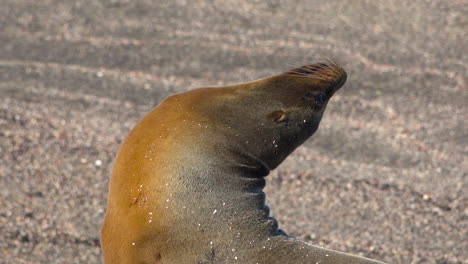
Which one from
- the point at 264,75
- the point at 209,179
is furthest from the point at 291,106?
the point at 264,75

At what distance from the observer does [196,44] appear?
5.30 m

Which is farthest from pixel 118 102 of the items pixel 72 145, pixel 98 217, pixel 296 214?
pixel 296 214

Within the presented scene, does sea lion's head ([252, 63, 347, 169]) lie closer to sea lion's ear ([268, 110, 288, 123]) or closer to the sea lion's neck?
sea lion's ear ([268, 110, 288, 123])

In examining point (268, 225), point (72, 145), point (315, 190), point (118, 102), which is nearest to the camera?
point (268, 225)

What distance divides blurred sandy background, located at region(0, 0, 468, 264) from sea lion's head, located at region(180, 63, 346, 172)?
128 centimetres

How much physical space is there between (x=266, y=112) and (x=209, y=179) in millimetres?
301

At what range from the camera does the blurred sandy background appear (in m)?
3.74

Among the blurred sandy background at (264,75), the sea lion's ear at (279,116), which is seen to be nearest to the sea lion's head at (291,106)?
the sea lion's ear at (279,116)

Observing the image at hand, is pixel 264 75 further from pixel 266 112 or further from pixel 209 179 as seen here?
pixel 209 179

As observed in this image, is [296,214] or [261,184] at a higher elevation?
[261,184]

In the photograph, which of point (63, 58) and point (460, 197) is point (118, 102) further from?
point (460, 197)

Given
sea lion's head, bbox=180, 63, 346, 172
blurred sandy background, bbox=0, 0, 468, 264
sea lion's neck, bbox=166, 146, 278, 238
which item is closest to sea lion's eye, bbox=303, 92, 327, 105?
sea lion's head, bbox=180, 63, 346, 172

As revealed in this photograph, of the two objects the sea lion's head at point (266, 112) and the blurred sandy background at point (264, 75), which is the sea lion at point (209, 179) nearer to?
the sea lion's head at point (266, 112)

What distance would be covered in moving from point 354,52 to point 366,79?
0.27 meters
